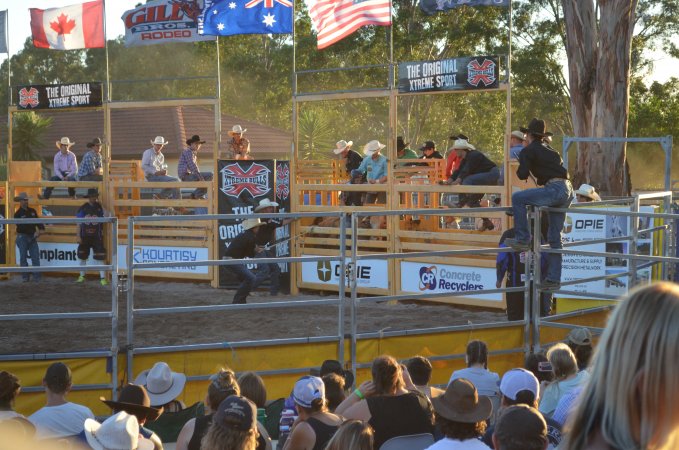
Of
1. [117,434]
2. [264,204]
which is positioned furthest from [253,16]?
[117,434]

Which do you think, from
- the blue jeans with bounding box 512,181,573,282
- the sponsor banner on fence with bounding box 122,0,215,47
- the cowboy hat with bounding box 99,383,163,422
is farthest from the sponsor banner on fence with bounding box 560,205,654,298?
the sponsor banner on fence with bounding box 122,0,215,47

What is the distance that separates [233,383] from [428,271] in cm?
876

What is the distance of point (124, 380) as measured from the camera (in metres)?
8.80

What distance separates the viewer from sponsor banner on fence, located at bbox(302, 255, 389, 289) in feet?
49.5

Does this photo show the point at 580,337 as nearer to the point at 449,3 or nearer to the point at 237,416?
the point at 237,416

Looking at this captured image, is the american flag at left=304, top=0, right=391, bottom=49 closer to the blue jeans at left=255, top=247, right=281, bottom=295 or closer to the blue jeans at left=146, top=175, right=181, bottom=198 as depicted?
the blue jeans at left=255, top=247, right=281, bottom=295

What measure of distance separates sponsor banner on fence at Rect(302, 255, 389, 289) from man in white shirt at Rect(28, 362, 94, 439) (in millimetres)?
8510

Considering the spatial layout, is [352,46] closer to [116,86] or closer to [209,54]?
[209,54]

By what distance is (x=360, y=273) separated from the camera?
50.4 ft

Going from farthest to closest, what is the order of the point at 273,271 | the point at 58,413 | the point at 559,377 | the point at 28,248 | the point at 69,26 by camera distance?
the point at 69,26
the point at 28,248
the point at 273,271
the point at 559,377
the point at 58,413

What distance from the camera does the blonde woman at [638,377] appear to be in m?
2.04

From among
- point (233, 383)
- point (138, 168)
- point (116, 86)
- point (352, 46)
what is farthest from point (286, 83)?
point (233, 383)

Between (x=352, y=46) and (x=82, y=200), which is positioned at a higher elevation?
(x=352, y=46)

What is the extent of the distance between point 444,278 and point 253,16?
20.2 ft
